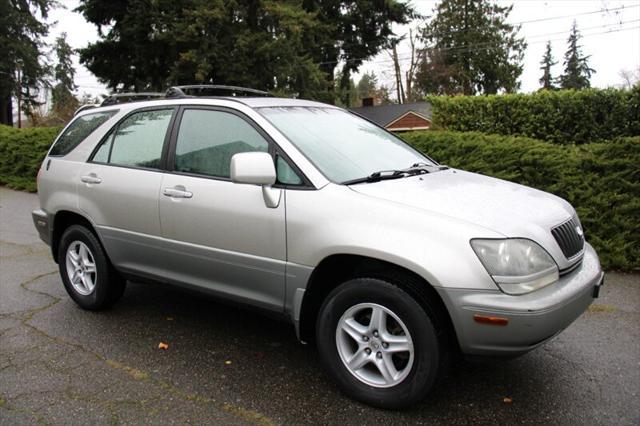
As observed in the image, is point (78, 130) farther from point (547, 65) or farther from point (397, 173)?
point (547, 65)

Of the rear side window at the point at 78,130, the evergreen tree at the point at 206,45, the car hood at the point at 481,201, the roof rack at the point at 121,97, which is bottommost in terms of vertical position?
the car hood at the point at 481,201

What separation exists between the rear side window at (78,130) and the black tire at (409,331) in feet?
8.85

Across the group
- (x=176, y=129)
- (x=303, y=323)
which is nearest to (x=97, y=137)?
(x=176, y=129)

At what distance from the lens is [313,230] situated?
2.95 meters

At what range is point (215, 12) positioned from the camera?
881 inches

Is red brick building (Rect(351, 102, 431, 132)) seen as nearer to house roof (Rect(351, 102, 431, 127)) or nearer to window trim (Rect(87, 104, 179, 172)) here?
house roof (Rect(351, 102, 431, 127))

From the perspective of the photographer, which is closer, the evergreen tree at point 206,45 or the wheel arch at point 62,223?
the wheel arch at point 62,223

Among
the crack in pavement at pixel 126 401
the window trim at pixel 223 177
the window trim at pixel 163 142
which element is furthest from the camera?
the window trim at pixel 163 142

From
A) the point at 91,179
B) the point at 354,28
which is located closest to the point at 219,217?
the point at 91,179

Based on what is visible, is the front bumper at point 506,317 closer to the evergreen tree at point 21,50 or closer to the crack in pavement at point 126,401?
the crack in pavement at point 126,401

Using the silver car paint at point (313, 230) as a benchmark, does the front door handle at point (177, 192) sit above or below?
above

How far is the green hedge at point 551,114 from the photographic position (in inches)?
324

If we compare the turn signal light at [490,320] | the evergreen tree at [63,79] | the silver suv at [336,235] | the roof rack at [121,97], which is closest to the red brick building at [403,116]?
the evergreen tree at [63,79]

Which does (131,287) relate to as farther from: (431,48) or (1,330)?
(431,48)
